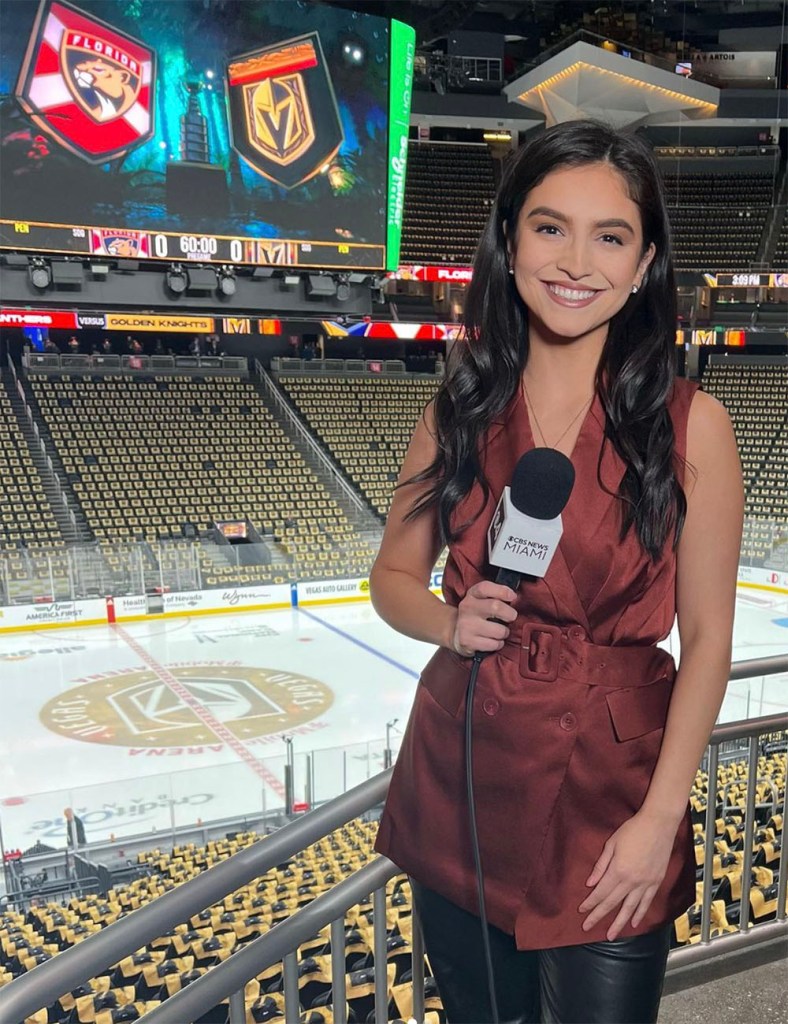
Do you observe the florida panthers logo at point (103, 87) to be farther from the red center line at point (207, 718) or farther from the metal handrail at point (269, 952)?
the metal handrail at point (269, 952)

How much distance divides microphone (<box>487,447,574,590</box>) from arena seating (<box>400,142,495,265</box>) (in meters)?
16.4

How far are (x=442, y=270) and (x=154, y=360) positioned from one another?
5.29m

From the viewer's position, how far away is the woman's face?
0.82 m

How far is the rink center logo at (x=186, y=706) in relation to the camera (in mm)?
7223

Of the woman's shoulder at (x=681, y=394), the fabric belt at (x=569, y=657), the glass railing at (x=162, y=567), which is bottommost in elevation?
the glass railing at (x=162, y=567)

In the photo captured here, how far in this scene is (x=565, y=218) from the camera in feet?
2.72

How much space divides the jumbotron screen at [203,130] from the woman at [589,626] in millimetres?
7337

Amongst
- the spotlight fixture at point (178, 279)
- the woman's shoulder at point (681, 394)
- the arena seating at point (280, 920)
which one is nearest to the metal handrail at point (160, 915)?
the woman's shoulder at point (681, 394)

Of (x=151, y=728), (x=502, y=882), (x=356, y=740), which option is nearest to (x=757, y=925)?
(x=502, y=882)

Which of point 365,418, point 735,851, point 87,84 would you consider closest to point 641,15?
point 365,418

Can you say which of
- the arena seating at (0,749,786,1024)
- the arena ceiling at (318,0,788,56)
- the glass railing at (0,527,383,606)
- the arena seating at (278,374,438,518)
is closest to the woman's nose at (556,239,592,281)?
the arena seating at (0,749,786,1024)

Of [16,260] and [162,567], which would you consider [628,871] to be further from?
[162,567]

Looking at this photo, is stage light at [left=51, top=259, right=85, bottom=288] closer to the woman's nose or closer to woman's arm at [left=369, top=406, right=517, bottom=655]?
woman's arm at [left=369, top=406, right=517, bottom=655]

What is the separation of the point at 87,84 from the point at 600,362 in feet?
24.8
